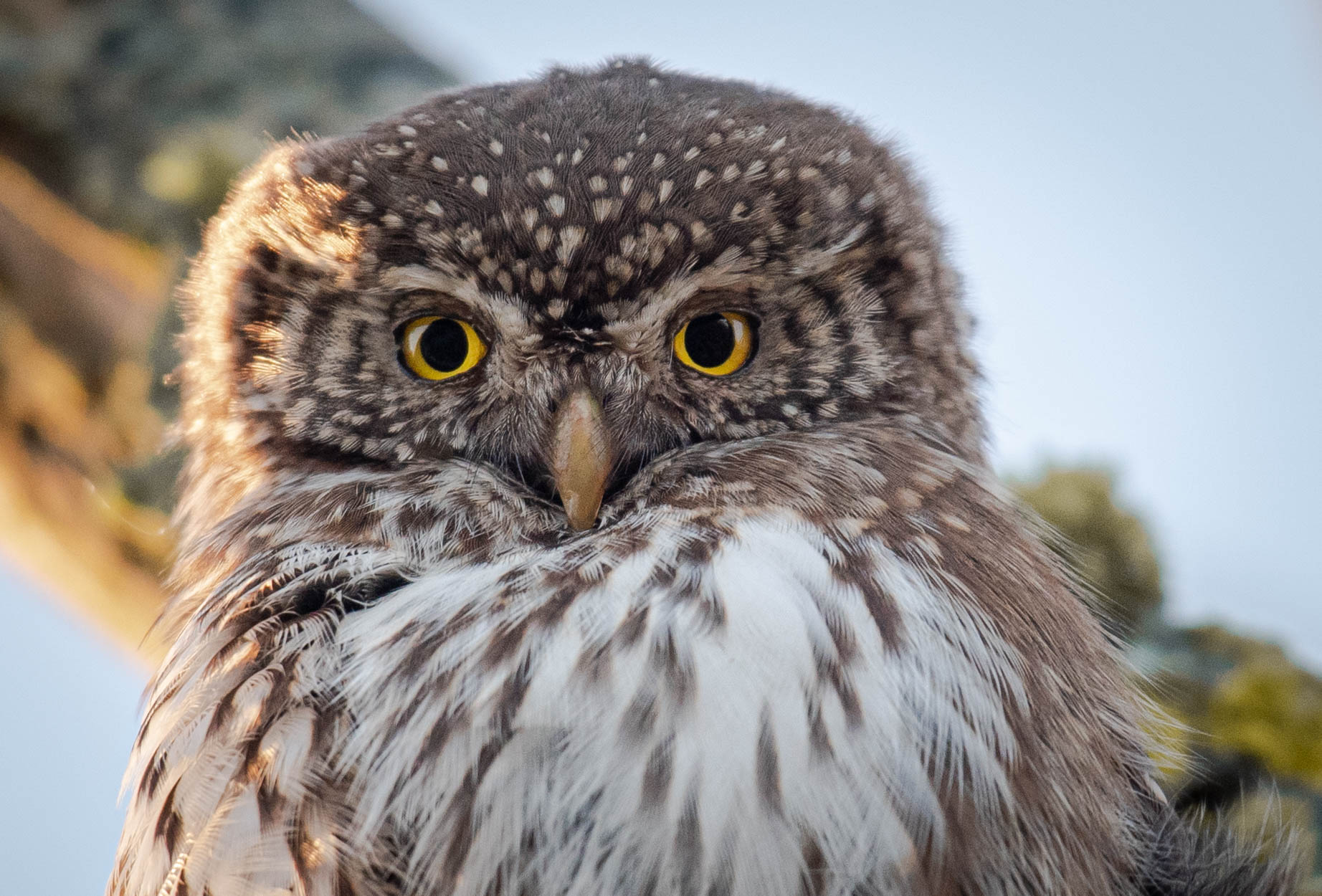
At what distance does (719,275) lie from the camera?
1479 mm

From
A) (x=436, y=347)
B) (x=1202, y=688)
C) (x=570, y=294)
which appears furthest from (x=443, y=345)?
(x=1202, y=688)

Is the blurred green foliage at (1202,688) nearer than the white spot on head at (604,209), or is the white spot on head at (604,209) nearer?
the white spot on head at (604,209)

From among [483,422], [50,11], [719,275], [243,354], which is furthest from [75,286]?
[719,275]

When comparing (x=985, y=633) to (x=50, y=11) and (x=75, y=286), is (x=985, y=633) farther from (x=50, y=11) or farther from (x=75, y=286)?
(x=50, y=11)

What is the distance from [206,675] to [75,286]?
2596 mm

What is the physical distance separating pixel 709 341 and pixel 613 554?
38 cm

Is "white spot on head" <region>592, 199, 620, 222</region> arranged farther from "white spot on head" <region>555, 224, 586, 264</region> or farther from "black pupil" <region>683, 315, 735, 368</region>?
"black pupil" <region>683, 315, 735, 368</region>

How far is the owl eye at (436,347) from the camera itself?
1517 millimetres

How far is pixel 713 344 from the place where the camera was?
1521 millimetres

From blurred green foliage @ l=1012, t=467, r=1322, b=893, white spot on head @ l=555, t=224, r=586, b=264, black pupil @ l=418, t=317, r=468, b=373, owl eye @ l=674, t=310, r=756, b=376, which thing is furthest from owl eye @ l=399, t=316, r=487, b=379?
blurred green foliage @ l=1012, t=467, r=1322, b=893

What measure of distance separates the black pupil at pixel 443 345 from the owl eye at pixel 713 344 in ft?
1.08

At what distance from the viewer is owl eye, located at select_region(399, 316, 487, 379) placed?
1517mm

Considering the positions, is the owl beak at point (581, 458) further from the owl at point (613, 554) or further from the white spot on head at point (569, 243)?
the white spot on head at point (569, 243)

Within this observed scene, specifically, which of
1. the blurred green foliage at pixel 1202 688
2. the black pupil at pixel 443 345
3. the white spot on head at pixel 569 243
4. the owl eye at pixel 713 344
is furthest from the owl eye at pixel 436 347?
the blurred green foliage at pixel 1202 688
